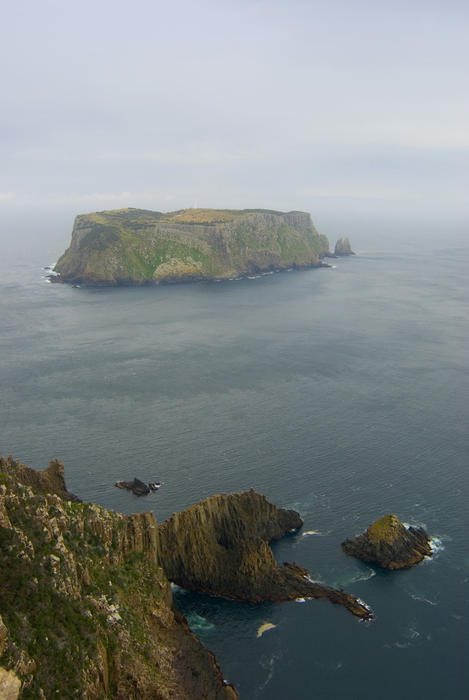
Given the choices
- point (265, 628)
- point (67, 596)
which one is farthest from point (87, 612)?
point (265, 628)

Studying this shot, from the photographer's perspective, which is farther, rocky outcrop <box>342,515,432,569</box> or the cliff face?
rocky outcrop <box>342,515,432,569</box>

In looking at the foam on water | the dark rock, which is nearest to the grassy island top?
the foam on water

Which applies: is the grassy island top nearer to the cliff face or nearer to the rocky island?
the rocky island

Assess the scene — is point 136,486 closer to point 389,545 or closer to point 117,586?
point 117,586

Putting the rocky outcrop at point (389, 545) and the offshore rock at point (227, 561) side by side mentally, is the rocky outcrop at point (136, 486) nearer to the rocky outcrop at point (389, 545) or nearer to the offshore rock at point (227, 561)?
the offshore rock at point (227, 561)

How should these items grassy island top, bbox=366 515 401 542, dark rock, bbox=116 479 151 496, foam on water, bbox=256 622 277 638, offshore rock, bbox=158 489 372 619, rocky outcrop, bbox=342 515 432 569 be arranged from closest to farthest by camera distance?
foam on water, bbox=256 622 277 638
offshore rock, bbox=158 489 372 619
rocky outcrop, bbox=342 515 432 569
grassy island top, bbox=366 515 401 542
dark rock, bbox=116 479 151 496

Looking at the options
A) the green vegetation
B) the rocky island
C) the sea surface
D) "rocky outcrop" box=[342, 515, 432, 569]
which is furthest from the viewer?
"rocky outcrop" box=[342, 515, 432, 569]

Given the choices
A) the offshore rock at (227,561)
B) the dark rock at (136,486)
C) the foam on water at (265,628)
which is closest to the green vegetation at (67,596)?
the offshore rock at (227,561)
